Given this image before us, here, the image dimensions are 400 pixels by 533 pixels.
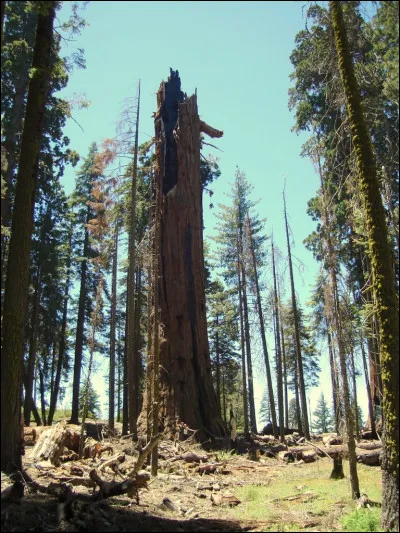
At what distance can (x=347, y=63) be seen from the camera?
25.2 feet

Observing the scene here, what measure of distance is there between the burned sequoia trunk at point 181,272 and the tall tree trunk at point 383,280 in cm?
861

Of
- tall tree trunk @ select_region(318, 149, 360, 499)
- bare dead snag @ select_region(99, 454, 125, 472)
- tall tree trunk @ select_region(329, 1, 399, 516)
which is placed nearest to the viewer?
tall tree trunk @ select_region(329, 1, 399, 516)

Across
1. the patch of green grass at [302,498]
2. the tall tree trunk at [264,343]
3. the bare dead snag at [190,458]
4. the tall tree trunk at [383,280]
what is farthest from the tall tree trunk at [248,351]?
the tall tree trunk at [383,280]

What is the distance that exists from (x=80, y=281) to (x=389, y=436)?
23.5 metres

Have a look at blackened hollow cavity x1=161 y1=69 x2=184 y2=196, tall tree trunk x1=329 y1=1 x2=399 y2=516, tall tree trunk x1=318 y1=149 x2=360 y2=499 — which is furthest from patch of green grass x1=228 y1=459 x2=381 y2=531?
blackened hollow cavity x1=161 y1=69 x2=184 y2=196

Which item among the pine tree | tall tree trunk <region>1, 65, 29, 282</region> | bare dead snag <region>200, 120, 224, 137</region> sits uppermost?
bare dead snag <region>200, 120, 224, 137</region>

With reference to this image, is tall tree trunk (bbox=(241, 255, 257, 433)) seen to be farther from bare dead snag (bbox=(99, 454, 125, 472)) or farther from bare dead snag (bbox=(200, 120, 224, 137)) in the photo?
bare dead snag (bbox=(99, 454, 125, 472))

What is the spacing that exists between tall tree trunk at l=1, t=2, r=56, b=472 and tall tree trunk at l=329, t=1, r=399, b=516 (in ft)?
16.3

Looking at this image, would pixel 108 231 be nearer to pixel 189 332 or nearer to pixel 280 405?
pixel 189 332

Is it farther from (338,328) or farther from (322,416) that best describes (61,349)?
(322,416)

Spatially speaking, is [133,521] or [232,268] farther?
[232,268]

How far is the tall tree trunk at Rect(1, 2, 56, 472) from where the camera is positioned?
7086 mm

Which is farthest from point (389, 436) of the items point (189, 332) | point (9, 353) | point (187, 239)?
point (187, 239)

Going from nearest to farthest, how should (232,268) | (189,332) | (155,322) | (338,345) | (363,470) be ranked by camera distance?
(338,345) < (155,322) < (363,470) < (189,332) < (232,268)
